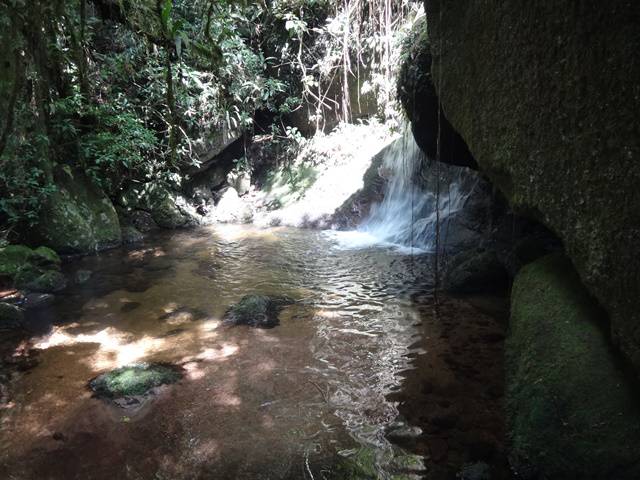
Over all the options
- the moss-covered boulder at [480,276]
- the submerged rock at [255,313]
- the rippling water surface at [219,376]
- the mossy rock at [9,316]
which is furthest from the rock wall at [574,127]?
the mossy rock at [9,316]

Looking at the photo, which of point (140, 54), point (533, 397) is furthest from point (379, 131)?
point (533, 397)

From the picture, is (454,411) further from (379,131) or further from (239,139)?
(239,139)

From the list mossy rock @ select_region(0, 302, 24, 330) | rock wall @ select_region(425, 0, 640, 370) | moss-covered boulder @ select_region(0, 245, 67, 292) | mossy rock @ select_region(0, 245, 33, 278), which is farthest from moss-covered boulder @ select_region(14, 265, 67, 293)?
rock wall @ select_region(425, 0, 640, 370)

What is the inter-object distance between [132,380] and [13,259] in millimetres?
4441

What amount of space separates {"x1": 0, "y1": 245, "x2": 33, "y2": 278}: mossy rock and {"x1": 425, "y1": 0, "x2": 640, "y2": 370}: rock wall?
6.65m

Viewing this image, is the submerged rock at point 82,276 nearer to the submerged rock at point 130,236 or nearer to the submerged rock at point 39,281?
the submerged rock at point 39,281

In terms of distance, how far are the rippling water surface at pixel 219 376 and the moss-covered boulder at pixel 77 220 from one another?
5.76 ft

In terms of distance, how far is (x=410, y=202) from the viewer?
966 centimetres

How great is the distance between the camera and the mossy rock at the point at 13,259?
20.7ft

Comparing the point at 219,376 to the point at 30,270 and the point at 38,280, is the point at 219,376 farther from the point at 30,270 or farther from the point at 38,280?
the point at 30,270

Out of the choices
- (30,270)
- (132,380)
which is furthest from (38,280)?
(132,380)

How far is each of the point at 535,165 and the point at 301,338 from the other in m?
2.76

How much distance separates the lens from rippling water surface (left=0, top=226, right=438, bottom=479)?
108 inches

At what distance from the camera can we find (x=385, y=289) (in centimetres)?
590
